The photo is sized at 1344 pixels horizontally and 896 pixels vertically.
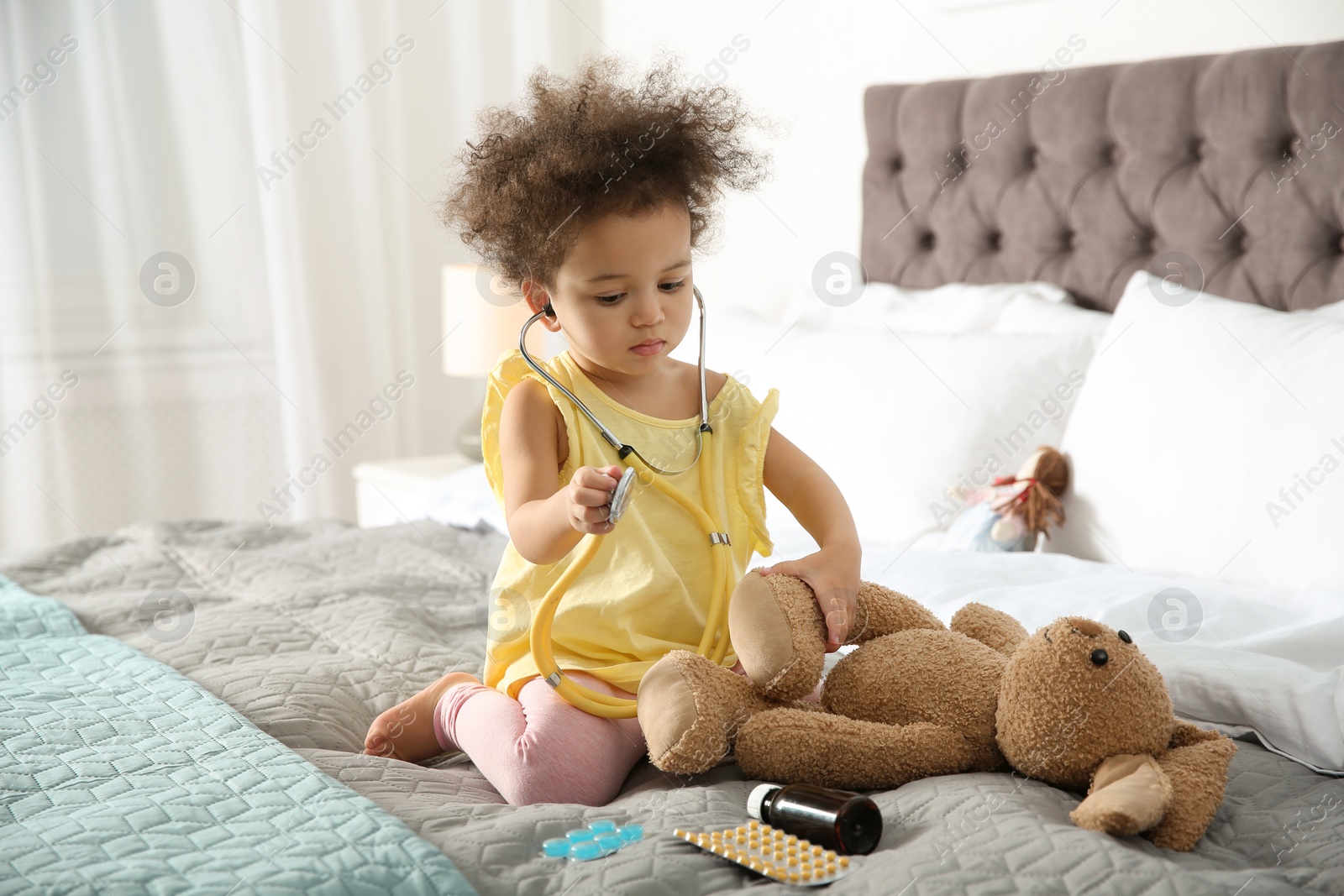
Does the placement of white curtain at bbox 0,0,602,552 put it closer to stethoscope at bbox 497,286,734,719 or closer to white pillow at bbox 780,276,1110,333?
white pillow at bbox 780,276,1110,333

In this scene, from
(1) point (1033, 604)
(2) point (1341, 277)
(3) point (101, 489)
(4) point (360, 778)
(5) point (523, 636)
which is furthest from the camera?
(3) point (101, 489)

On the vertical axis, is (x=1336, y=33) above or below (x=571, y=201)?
above

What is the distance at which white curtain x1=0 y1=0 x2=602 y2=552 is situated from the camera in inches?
111

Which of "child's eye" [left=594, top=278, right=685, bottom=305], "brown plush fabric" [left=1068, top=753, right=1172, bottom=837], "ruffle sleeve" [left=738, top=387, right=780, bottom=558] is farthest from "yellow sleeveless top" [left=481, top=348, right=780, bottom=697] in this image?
"brown plush fabric" [left=1068, top=753, right=1172, bottom=837]

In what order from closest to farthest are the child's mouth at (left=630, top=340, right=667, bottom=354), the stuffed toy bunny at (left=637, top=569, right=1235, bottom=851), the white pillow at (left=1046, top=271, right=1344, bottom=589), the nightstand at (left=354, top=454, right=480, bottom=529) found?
the stuffed toy bunny at (left=637, top=569, right=1235, bottom=851)
the child's mouth at (left=630, top=340, right=667, bottom=354)
the white pillow at (left=1046, top=271, right=1344, bottom=589)
the nightstand at (left=354, top=454, right=480, bottom=529)

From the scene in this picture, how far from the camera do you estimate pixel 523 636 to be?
1.15 metres

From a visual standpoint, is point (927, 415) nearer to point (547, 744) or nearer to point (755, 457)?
point (755, 457)

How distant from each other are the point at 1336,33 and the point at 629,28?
79.2 inches

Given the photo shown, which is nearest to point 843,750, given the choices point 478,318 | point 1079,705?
point 1079,705

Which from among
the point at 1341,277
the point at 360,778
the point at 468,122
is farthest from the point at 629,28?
the point at 360,778

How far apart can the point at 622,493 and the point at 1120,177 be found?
142cm

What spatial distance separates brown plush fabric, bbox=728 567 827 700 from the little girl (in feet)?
0.10

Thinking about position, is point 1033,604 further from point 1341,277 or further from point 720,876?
point 1341,277

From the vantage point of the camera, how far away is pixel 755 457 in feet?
3.80
